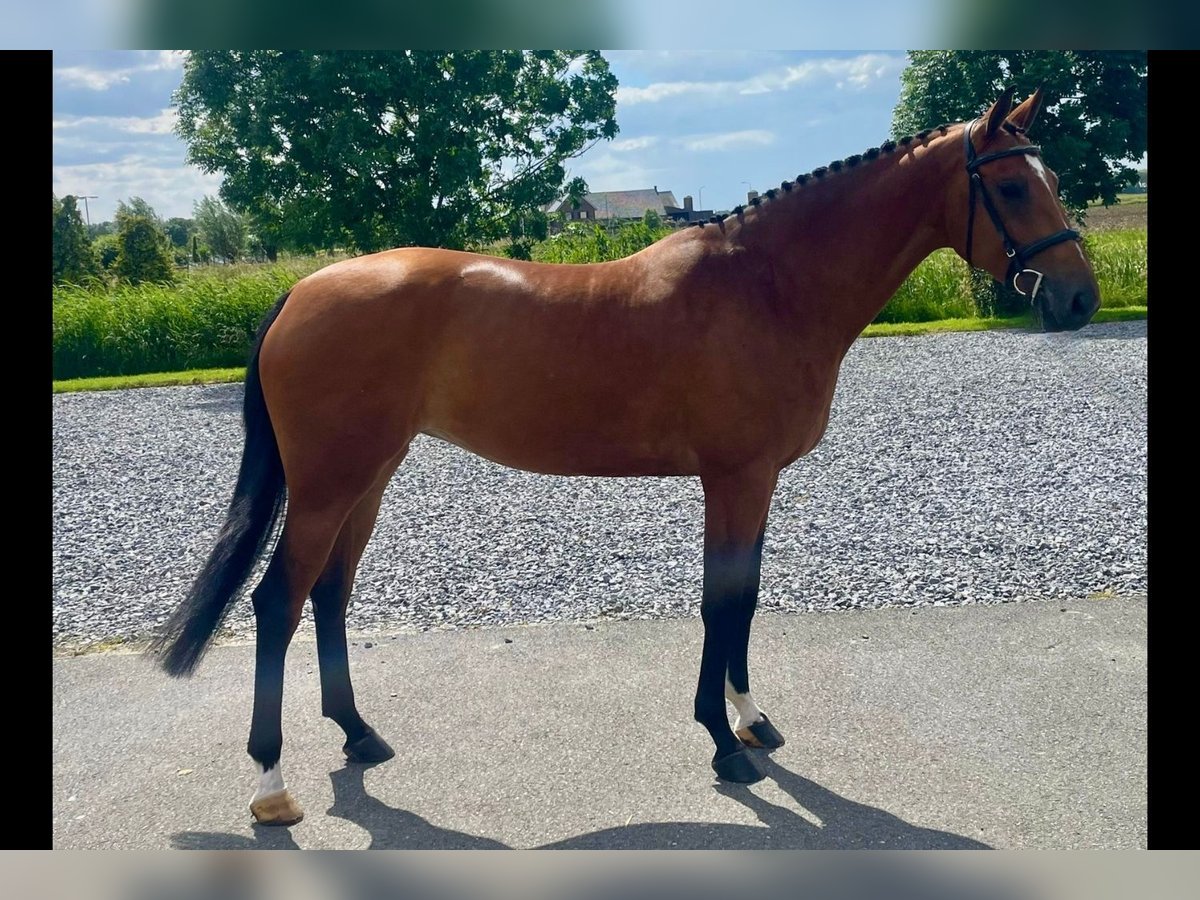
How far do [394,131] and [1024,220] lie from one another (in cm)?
701

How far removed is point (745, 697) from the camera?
3.77m

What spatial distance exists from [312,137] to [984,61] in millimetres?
8268

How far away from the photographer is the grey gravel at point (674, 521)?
5340mm

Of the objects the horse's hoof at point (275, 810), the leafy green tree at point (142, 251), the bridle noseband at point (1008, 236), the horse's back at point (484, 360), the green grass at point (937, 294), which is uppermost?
the leafy green tree at point (142, 251)

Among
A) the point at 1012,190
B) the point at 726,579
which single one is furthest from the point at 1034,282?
the point at 726,579

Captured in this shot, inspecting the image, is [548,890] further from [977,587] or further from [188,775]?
[977,587]

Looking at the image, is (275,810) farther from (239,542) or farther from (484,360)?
(484,360)

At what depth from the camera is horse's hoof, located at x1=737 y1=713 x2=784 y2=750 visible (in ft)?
12.2

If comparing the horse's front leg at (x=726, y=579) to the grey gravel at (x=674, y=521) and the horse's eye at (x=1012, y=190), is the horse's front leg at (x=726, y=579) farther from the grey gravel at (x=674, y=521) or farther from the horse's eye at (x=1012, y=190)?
the grey gravel at (x=674, y=521)

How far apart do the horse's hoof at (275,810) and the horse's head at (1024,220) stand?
327cm

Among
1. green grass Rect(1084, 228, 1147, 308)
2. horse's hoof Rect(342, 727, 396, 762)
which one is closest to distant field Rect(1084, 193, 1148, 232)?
green grass Rect(1084, 228, 1147, 308)

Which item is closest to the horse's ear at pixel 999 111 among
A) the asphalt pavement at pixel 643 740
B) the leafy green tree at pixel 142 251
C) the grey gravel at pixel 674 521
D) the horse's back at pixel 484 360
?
the horse's back at pixel 484 360
